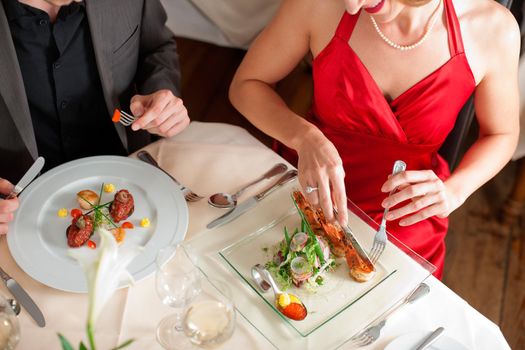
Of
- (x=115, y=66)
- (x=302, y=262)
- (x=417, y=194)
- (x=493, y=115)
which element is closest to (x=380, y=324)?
(x=302, y=262)

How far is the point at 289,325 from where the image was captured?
1.14 meters

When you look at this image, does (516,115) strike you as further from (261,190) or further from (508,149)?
(261,190)

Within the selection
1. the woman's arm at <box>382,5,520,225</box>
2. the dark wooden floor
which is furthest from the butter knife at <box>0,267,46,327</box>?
the dark wooden floor

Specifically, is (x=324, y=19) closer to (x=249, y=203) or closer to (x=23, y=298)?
(x=249, y=203)

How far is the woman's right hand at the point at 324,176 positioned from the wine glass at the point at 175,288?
12.2 inches

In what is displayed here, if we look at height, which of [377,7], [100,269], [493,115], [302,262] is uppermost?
[377,7]

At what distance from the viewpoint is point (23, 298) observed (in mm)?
1155

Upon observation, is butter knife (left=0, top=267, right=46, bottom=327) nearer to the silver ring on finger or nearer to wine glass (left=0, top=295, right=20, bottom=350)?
wine glass (left=0, top=295, right=20, bottom=350)

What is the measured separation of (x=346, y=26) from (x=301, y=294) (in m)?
0.73

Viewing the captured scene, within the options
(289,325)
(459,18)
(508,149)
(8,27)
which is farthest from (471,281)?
(8,27)

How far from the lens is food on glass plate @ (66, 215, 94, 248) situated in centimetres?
123

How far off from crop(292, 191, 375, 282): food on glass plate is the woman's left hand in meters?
0.12

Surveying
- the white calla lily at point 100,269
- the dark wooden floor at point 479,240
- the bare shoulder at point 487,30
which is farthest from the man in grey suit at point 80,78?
the dark wooden floor at point 479,240

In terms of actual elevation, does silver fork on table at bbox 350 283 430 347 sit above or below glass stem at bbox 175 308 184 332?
above
